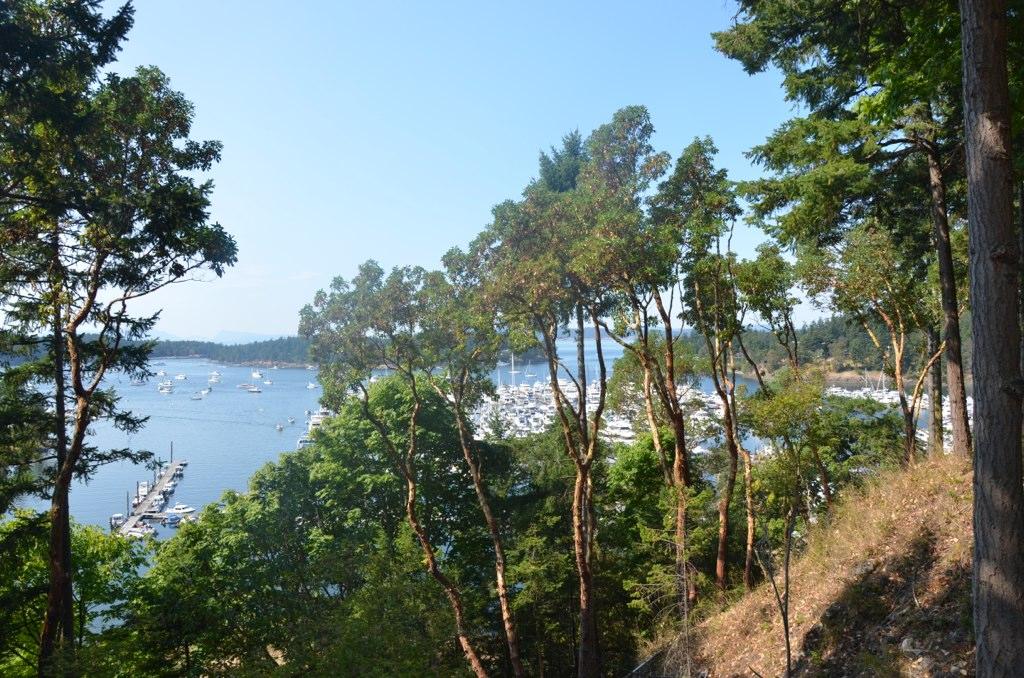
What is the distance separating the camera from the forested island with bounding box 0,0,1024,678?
5965 mm

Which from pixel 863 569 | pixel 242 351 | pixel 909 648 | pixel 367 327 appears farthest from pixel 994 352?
pixel 242 351

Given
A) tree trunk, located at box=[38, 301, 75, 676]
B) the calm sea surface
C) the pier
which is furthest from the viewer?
the calm sea surface

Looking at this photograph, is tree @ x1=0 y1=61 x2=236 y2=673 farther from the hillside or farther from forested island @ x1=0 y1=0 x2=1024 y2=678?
the hillside

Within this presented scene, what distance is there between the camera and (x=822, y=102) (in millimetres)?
9672

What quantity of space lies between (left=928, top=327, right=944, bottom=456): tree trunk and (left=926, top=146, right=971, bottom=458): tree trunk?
0.44 meters

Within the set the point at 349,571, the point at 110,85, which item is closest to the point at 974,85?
the point at 110,85

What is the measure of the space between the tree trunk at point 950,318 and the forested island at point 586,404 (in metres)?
0.05

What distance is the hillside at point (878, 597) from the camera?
6.05 meters

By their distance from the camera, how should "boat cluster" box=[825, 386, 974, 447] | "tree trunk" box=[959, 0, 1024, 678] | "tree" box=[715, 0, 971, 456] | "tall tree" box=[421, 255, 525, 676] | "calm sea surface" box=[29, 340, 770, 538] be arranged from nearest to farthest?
"tree trunk" box=[959, 0, 1024, 678]
"tree" box=[715, 0, 971, 456]
"tall tree" box=[421, 255, 525, 676]
"boat cluster" box=[825, 386, 974, 447]
"calm sea surface" box=[29, 340, 770, 538]

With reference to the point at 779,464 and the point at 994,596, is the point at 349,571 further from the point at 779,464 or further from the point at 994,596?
the point at 994,596

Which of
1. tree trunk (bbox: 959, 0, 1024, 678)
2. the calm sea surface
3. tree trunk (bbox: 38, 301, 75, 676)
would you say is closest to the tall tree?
the calm sea surface

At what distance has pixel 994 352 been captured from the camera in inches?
150

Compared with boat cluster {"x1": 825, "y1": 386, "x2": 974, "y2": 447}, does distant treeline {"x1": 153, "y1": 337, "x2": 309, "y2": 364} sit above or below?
above

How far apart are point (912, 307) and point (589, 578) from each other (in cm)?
931
